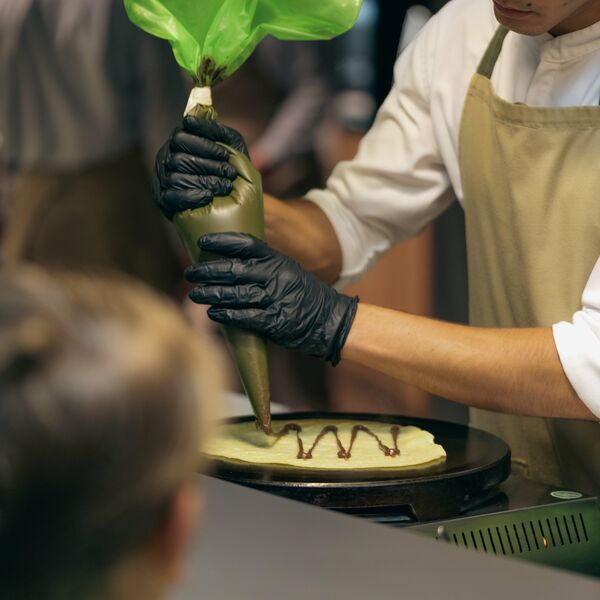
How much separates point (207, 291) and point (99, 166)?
2.57 m

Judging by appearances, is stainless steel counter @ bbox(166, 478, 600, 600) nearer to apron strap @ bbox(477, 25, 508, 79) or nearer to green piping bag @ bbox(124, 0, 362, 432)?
green piping bag @ bbox(124, 0, 362, 432)

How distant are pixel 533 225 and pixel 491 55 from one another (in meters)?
0.31

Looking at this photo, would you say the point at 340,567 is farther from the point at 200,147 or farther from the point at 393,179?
the point at 393,179

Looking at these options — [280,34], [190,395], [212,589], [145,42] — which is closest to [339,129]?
[145,42]

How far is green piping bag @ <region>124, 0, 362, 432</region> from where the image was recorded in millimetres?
1482

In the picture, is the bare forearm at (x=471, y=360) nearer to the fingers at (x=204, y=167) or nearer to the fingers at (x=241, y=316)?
the fingers at (x=241, y=316)

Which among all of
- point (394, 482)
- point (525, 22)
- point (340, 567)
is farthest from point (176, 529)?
Answer: point (525, 22)

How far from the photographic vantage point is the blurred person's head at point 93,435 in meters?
0.54

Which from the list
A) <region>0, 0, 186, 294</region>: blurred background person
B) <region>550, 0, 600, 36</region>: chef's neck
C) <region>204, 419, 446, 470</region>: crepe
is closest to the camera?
<region>204, 419, 446, 470</region>: crepe

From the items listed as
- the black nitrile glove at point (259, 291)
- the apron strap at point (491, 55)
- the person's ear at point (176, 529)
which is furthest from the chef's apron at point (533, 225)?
the person's ear at point (176, 529)

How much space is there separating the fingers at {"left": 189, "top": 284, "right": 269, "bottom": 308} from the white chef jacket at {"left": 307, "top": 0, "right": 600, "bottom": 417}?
0.46 meters

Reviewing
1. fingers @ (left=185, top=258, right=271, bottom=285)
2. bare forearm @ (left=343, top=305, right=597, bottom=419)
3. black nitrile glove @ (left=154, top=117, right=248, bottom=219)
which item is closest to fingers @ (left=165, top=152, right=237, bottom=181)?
black nitrile glove @ (left=154, top=117, right=248, bottom=219)

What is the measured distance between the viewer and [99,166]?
394cm

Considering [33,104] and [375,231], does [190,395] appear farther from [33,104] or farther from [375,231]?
[33,104]
